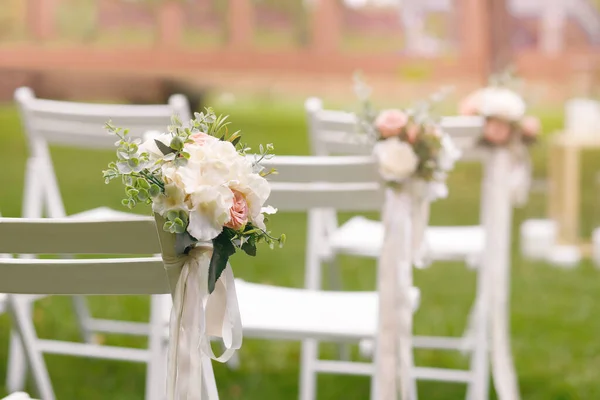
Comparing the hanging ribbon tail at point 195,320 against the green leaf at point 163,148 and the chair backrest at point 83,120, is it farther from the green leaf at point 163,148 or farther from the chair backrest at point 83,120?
the chair backrest at point 83,120

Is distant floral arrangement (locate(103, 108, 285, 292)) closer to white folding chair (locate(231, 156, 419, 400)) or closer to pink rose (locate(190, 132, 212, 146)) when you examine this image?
pink rose (locate(190, 132, 212, 146))

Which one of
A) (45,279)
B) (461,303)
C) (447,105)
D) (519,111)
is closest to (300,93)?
(447,105)

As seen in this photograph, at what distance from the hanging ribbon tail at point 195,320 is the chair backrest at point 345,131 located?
1.30m

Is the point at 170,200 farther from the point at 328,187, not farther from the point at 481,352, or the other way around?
the point at 481,352

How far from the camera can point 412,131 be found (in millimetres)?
2494

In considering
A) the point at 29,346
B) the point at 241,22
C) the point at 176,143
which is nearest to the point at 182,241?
the point at 176,143

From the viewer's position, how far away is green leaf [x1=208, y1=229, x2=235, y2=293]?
152 centimetres

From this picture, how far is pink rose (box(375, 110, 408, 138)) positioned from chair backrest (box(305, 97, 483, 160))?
0.32 metres

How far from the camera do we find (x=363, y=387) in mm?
3512

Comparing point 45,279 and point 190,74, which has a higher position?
point 190,74

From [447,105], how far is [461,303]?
6.54 m

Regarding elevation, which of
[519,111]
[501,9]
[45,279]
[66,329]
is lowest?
[45,279]

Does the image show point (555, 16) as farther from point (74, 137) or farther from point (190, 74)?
point (74, 137)

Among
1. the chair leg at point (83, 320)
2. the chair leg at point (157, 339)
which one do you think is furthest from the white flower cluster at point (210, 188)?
the chair leg at point (83, 320)
